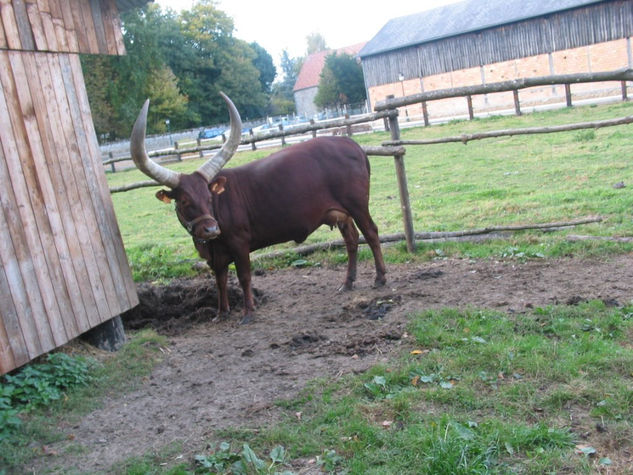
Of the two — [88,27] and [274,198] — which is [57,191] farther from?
[274,198]

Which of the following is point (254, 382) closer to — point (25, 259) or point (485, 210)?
point (25, 259)

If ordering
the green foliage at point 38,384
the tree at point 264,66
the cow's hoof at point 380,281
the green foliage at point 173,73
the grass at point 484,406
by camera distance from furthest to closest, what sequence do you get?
1. the tree at point 264,66
2. the green foliage at point 173,73
3. the cow's hoof at point 380,281
4. the green foliage at point 38,384
5. the grass at point 484,406

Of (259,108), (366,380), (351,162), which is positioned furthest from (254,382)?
(259,108)

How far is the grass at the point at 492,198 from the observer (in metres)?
7.40

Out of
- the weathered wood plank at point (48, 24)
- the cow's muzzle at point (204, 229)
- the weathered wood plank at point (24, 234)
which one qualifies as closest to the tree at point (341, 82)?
the cow's muzzle at point (204, 229)

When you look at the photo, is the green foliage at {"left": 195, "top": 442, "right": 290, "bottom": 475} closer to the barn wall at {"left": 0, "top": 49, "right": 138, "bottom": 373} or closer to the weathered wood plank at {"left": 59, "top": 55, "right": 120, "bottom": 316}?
the barn wall at {"left": 0, "top": 49, "right": 138, "bottom": 373}

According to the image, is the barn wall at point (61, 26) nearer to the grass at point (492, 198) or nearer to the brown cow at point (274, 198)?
the brown cow at point (274, 198)

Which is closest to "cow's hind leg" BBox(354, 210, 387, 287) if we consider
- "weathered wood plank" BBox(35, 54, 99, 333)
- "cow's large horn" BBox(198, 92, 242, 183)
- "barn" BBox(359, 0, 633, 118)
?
"cow's large horn" BBox(198, 92, 242, 183)

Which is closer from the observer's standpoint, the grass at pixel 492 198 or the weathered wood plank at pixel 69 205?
the weathered wood plank at pixel 69 205

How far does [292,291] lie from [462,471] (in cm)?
399

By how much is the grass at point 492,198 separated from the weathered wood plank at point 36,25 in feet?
12.3

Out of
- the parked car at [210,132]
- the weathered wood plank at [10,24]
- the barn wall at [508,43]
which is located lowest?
the parked car at [210,132]

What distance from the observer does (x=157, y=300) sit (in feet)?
22.5

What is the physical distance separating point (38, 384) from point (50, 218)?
4.24 ft
